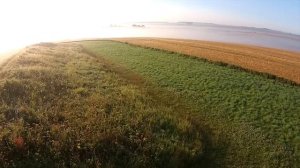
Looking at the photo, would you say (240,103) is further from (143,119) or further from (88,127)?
(88,127)

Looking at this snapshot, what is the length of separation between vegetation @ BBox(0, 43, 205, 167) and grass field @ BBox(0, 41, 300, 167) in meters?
0.05

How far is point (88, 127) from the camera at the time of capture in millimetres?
18234

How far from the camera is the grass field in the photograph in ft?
54.2

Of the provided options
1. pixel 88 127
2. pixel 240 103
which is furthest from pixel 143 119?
pixel 240 103

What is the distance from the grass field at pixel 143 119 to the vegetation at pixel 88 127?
5 centimetres

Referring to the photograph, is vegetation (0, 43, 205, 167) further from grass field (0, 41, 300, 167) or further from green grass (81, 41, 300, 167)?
green grass (81, 41, 300, 167)

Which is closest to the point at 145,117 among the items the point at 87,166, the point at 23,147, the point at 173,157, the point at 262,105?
the point at 173,157

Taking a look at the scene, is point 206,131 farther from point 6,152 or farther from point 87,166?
point 6,152

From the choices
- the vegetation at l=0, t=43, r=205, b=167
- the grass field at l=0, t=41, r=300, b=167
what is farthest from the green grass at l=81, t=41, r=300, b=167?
the vegetation at l=0, t=43, r=205, b=167

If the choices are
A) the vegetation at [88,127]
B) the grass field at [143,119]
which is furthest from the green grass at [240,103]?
the vegetation at [88,127]

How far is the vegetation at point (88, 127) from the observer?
1595 cm

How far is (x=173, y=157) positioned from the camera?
57.2 ft

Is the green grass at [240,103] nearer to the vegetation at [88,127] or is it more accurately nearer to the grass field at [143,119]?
Result: the grass field at [143,119]

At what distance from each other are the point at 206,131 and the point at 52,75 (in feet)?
48.1
